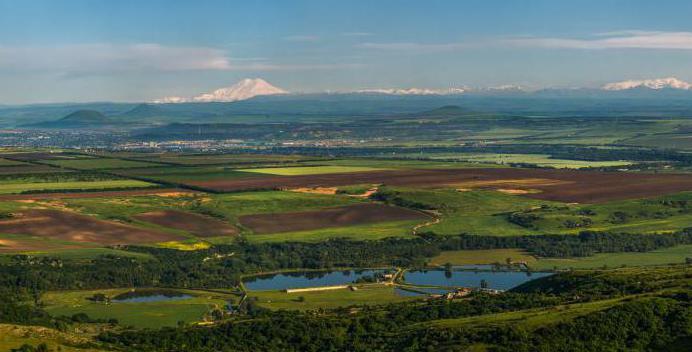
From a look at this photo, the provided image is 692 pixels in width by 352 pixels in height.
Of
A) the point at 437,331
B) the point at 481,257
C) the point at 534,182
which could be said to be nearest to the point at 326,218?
the point at 481,257

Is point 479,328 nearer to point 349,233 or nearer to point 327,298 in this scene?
point 327,298

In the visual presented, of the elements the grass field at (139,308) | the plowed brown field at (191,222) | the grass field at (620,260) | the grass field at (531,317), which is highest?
the grass field at (531,317)

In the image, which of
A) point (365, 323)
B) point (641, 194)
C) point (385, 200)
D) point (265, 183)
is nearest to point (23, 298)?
point (365, 323)

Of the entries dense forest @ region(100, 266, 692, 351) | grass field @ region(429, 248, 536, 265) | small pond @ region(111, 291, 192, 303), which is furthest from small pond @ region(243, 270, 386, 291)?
dense forest @ region(100, 266, 692, 351)

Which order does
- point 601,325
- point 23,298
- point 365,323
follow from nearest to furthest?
point 601,325 < point 365,323 < point 23,298

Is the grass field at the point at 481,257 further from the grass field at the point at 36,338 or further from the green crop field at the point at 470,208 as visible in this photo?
the grass field at the point at 36,338

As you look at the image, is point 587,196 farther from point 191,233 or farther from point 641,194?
point 191,233

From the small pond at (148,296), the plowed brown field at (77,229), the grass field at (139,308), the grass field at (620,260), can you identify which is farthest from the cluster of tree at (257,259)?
the plowed brown field at (77,229)
